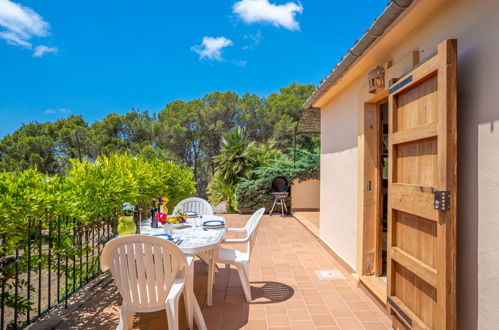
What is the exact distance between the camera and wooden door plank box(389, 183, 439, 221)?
1.97 m

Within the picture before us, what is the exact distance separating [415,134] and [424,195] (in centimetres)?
45

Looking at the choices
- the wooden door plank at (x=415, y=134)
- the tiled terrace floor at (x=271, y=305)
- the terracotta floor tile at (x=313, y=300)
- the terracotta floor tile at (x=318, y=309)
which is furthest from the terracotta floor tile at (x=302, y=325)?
the wooden door plank at (x=415, y=134)

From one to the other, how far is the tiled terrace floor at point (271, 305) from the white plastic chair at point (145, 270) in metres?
0.73

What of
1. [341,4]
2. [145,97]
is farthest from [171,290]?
[145,97]

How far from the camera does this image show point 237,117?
19641 mm

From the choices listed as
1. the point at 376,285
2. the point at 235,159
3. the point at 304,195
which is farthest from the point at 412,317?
the point at 235,159

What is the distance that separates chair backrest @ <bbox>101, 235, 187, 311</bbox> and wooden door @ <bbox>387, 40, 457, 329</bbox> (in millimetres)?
1693

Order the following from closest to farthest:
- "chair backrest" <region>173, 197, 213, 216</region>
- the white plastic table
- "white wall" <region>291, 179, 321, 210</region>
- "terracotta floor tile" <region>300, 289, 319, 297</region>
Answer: the white plastic table
"terracotta floor tile" <region>300, 289, 319, 297</region>
"chair backrest" <region>173, 197, 213, 216</region>
"white wall" <region>291, 179, 321, 210</region>

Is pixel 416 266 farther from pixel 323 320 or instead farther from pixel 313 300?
pixel 313 300

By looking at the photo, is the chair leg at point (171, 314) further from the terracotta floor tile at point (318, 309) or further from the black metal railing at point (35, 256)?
the terracotta floor tile at point (318, 309)

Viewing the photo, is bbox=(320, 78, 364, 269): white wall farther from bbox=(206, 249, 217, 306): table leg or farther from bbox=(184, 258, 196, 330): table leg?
bbox=(184, 258, 196, 330): table leg

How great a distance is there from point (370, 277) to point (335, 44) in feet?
49.7

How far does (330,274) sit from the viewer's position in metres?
4.09

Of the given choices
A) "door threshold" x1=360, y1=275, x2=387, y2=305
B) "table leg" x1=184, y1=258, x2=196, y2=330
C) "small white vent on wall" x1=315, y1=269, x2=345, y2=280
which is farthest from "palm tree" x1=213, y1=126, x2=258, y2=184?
"table leg" x1=184, y1=258, x2=196, y2=330
